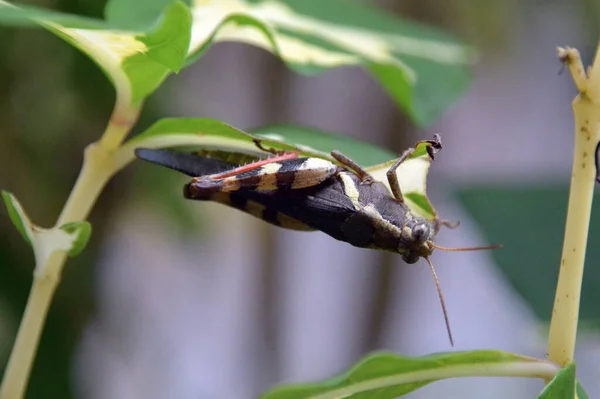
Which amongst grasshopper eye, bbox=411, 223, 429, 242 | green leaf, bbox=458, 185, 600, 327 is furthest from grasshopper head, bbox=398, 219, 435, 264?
green leaf, bbox=458, 185, 600, 327

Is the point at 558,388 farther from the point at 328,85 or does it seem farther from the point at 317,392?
the point at 328,85

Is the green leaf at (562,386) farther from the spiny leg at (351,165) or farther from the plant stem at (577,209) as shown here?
the spiny leg at (351,165)

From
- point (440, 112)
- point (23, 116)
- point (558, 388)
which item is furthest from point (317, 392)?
point (23, 116)

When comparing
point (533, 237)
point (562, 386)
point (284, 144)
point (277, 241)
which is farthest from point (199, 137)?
point (277, 241)

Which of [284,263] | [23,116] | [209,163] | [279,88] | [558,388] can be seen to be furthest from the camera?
[284,263]

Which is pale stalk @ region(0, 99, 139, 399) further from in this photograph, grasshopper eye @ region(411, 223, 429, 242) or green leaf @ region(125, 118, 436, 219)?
grasshopper eye @ region(411, 223, 429, 242)

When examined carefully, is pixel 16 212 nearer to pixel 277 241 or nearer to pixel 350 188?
pixel 350 188

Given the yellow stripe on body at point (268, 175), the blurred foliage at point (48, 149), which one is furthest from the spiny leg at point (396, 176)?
the blurred foliage at point (48, 149)
